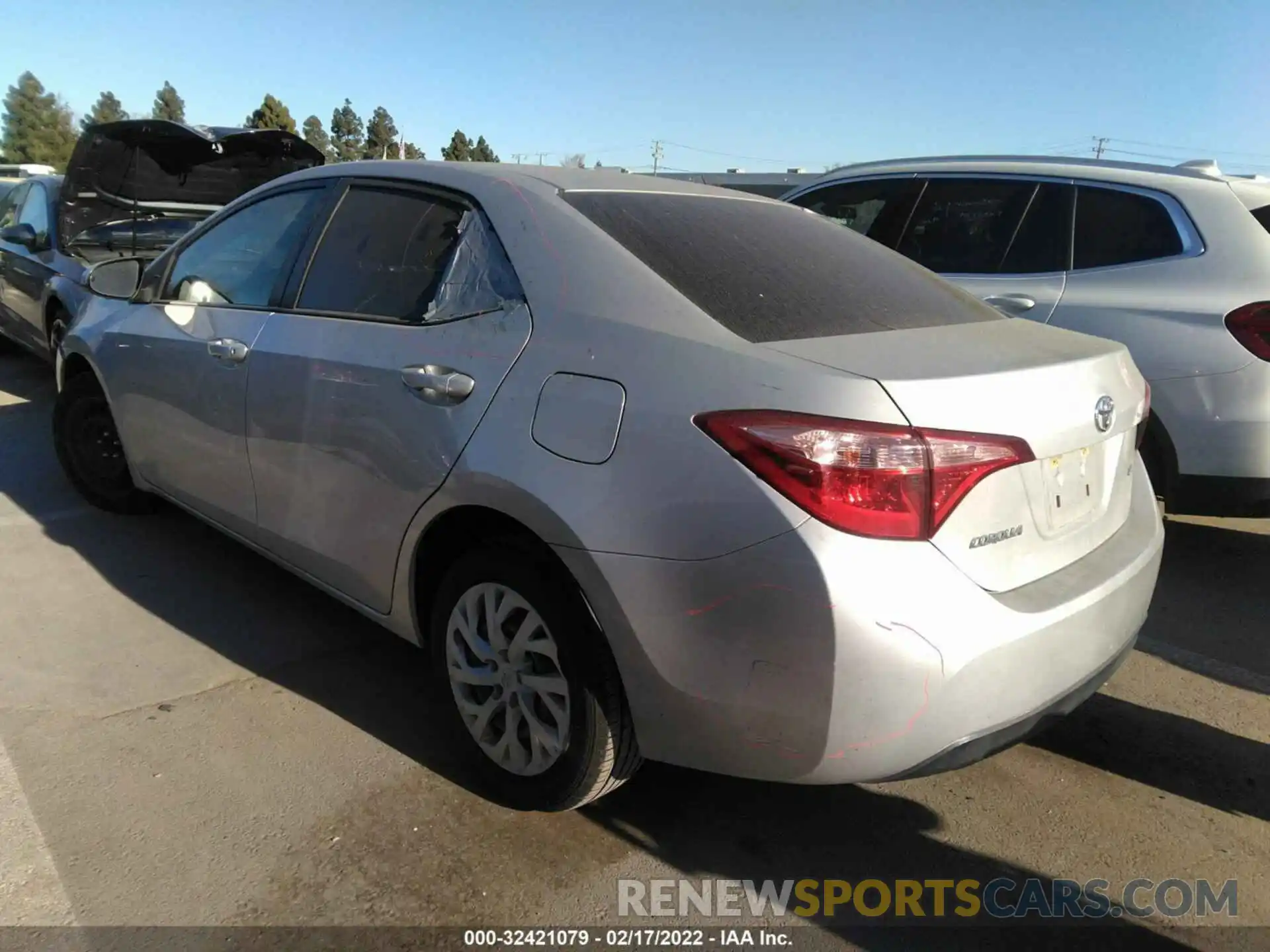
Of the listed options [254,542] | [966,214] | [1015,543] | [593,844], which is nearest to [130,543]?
[254,542]

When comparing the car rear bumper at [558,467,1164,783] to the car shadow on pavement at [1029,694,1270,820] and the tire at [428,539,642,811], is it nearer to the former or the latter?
the tire at [428,539,642,811]

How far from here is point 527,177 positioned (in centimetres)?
269

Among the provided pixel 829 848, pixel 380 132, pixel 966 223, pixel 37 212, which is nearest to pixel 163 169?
pixel 37 212

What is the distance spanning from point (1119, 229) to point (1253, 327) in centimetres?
81

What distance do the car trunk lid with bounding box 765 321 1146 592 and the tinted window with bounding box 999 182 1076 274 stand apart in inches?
85.5

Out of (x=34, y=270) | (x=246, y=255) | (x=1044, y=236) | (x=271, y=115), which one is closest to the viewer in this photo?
(x=246, y=255)

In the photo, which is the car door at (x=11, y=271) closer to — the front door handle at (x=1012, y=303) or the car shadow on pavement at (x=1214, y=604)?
the front door handle at (x=1012, y=303)

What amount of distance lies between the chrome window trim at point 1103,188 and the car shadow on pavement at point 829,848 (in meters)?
2.75

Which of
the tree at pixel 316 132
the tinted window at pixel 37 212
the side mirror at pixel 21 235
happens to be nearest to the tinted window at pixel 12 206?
the tinted window at pixel 37 212

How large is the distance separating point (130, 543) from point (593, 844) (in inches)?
116

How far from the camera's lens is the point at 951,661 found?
1829 millimetres

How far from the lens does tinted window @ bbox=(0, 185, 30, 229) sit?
7387 millimetres

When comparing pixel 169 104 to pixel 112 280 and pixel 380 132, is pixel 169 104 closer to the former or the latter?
pixel 380 132

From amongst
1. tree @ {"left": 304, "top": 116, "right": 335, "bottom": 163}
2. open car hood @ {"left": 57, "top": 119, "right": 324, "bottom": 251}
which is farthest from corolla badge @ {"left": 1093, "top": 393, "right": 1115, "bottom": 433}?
tree @ {"left": 304, "top": 116, "right": 335, "bottom": 163}
